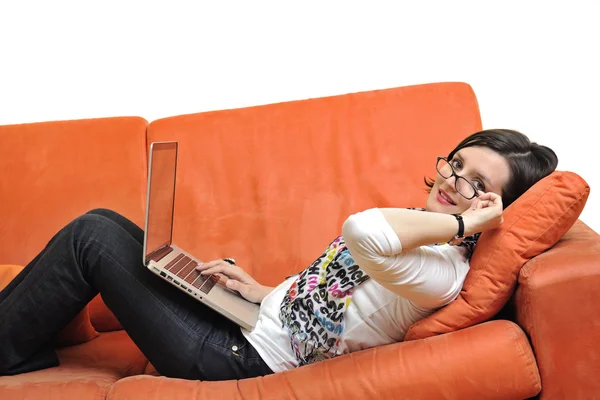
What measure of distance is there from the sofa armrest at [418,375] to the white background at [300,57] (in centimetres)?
127

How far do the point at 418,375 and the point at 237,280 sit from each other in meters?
0.61

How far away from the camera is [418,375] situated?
1.18m

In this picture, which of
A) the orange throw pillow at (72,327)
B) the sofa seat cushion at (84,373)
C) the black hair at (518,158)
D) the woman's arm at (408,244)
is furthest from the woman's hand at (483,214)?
the orange throw pillow at (72,327)

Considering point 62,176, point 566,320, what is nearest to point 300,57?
point 62,176

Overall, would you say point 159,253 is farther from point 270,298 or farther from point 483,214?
point 483,214

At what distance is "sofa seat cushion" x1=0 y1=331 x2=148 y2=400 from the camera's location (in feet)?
4.26

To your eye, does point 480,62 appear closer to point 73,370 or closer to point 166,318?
point 166,318

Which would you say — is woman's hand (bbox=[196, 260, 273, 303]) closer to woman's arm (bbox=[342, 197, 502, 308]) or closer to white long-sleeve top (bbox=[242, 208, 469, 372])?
white long-sleeve top (bbox=[242, 208, 469, 372])

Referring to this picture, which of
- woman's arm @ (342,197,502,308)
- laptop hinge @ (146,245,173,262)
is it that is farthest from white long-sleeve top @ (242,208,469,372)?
laptop hinge @ (146,245,173,262)

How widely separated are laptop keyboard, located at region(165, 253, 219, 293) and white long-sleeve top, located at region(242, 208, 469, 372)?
15 cm

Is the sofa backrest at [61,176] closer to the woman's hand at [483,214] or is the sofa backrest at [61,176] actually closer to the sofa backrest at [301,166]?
the sofa backrest at [301,166]

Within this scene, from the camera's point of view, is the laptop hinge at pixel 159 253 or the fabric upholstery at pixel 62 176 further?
the fabric upholstery at pixel 62 176

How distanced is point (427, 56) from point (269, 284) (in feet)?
3.43

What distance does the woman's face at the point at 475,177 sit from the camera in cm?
130
